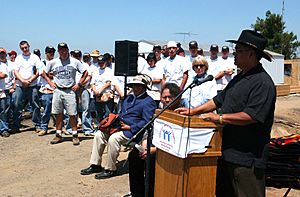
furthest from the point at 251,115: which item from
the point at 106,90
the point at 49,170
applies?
the point at 106,90

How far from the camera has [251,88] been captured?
10.8 ft

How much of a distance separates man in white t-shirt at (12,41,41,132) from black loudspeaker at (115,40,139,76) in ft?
7.79

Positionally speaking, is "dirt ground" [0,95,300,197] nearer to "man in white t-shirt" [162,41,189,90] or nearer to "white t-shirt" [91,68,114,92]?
"white t-shirt" [91,68,114,92]

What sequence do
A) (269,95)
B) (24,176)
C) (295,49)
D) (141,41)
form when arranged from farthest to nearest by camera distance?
(295,49) → (141,41) → (24,176) → (269,95)

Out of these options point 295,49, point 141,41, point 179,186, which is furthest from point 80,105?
point 295,49

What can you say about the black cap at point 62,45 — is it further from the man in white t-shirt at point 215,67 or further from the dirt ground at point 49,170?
the man in white t-shirt at point 215,67

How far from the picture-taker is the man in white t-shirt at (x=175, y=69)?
841 centimetres

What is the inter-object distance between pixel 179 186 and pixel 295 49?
127 ft

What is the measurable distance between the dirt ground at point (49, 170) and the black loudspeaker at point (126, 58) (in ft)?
5.12

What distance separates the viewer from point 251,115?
322 centimetres

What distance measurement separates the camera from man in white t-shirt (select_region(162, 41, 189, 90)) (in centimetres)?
841

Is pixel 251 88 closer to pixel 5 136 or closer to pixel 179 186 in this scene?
pixel 179 186

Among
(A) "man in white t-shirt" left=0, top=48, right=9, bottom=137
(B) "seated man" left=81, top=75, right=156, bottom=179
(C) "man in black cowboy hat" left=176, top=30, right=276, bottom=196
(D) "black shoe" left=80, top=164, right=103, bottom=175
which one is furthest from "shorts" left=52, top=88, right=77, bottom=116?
(C) "man in black cowboy hat" left=176, top=30, right=276, bottom=196

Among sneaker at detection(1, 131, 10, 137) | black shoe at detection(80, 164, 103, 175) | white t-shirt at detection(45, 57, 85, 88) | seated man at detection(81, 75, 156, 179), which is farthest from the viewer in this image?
sneaker at detection(1, 131, 10, 137)
